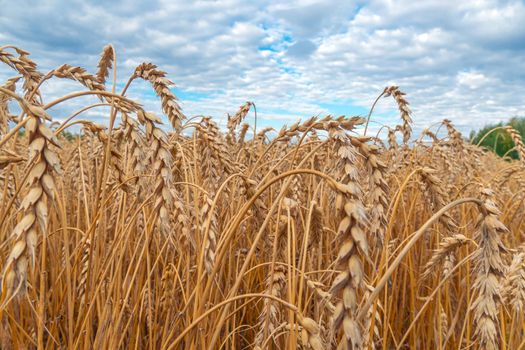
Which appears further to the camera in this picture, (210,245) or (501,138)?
(501,138)

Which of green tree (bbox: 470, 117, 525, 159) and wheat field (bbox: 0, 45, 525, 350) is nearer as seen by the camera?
wheat field (bbox: 0, 45, 525, 350)

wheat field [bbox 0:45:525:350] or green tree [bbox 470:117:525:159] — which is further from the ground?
green tree [bbox 470:117:525:159]

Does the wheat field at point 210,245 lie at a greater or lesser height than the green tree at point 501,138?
lesser

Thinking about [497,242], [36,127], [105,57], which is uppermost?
[105,57]

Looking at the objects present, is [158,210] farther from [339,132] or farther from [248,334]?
[248,334]

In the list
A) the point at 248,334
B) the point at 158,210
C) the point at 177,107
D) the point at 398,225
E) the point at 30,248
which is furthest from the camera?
the point at 398,225

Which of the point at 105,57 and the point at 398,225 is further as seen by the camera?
the point at 398,225

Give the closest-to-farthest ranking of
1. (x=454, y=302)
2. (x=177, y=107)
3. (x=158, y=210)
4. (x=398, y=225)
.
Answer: (x=158, y=210)
(x=177, y=107)
(x=454, y=302)
(x=398, y=225)

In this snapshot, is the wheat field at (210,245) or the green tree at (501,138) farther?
the green tree at (501,138)

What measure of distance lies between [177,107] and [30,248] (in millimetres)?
885

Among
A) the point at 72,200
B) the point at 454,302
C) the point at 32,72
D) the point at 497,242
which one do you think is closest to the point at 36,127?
the point at 32,72

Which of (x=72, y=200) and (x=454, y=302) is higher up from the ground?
(x=72, y=200)

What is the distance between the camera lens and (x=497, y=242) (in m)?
1.14

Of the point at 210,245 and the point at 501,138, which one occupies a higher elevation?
the point at 501,138
